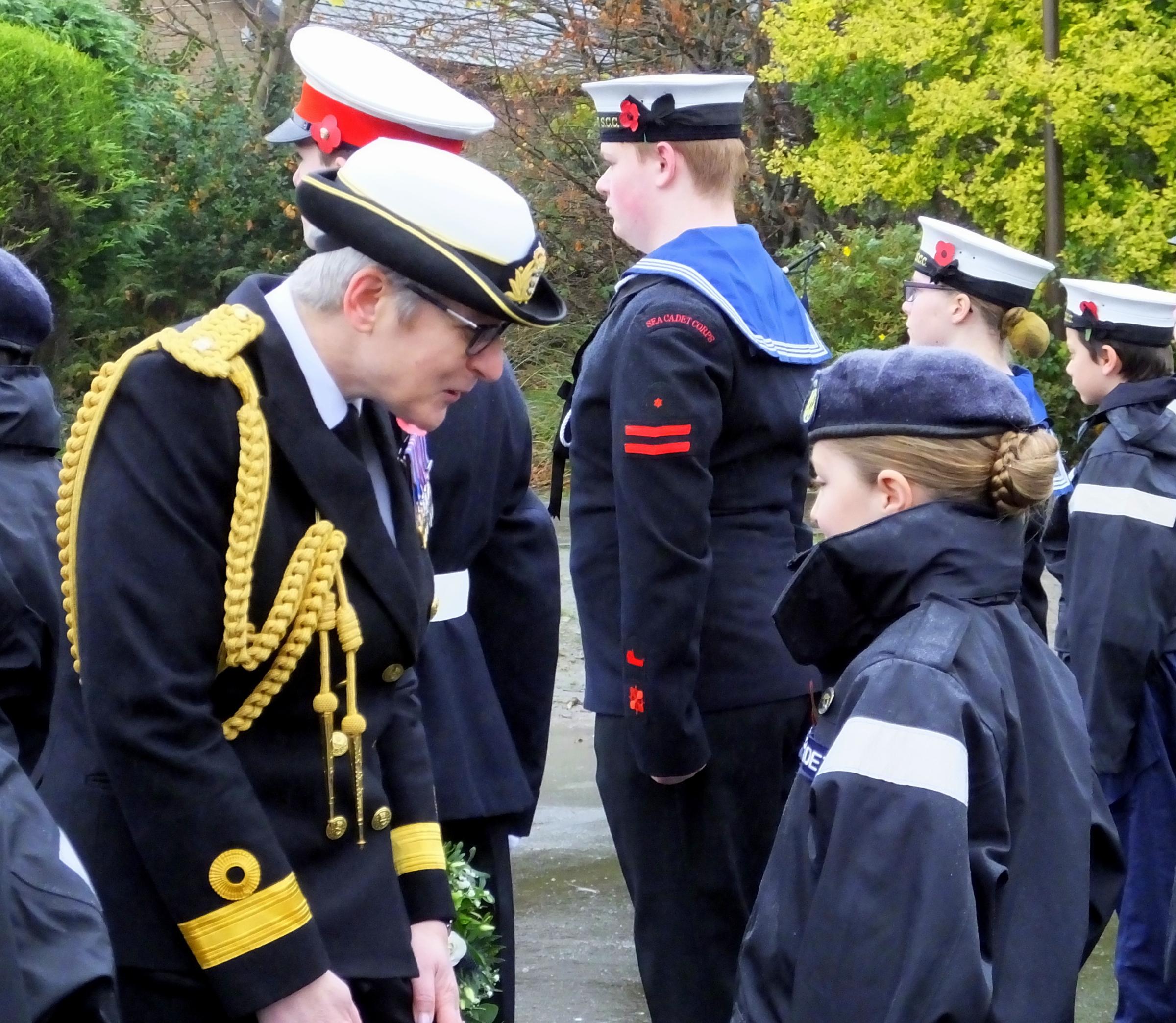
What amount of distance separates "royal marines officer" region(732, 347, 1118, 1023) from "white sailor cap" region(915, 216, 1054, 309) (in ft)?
6.47

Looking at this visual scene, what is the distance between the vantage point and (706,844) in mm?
3549

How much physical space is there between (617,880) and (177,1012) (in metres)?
3.64

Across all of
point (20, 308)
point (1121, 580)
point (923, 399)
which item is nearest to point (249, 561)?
point (923, 399)

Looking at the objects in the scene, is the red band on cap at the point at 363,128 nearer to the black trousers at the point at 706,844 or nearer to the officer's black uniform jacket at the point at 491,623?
the officer's black uniform jacket at the point at 491,623

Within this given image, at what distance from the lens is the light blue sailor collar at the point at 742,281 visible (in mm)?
3453

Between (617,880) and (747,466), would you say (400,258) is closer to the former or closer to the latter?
(747,466)

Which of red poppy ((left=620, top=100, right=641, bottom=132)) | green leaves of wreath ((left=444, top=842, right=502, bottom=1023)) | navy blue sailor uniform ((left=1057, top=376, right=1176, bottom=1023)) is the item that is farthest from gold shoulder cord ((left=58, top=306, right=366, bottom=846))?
navy blue sailor uniform ((left=1057, top=376, right=1176, bottom=1023))

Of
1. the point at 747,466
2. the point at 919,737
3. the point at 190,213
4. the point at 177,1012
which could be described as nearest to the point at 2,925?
the point at 177,1012

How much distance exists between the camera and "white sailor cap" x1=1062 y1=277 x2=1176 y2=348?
4.87m

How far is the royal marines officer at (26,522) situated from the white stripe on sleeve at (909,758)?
4.83 ft

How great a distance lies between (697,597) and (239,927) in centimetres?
152

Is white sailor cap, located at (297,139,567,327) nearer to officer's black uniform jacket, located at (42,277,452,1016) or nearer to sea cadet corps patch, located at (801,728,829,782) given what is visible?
officer's black uniform jacket, located at (42,277,452,1016)

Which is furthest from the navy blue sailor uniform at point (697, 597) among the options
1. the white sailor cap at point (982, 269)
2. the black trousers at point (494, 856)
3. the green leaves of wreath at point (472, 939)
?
the white sailor cap at point (982, 269)

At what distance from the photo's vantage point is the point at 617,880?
18.6 feet
